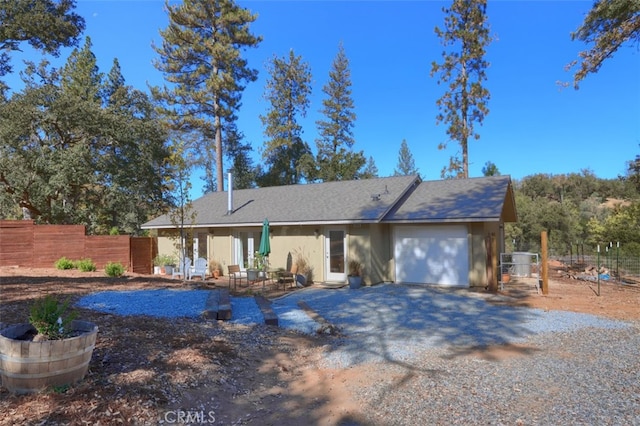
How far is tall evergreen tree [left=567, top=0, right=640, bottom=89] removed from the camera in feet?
33.8

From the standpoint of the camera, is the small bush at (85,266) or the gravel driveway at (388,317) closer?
the gravel driveway at (388,317)

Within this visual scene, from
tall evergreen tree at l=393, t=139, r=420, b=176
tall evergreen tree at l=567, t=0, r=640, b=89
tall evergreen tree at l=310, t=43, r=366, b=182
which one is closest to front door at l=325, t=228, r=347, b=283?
tall evergreen tree at l=567, t=0, r=640, b=89

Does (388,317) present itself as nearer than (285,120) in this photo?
Yes

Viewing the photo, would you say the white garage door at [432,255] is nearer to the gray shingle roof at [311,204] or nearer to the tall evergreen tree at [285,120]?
the gray shingle roof at [311,204]

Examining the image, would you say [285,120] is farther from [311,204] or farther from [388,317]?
[388,317]

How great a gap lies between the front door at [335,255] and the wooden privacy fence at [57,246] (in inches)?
375

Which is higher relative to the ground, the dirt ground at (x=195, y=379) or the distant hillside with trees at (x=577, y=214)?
the distant hillside with trees at (x=577, y=214)

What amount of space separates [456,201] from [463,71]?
44.4 feet

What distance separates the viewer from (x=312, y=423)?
3693 mm

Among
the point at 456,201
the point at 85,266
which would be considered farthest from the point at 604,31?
the point at 85,266

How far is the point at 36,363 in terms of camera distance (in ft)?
10.9

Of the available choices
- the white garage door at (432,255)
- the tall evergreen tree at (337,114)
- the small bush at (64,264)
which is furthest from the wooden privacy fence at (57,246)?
the tall evergreen tree at (337,114)

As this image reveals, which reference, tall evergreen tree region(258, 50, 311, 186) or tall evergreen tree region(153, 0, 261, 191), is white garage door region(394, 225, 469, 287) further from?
tall evergreen tree region(258, 50, 311, 186)

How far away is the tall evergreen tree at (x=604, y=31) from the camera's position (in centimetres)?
1030
